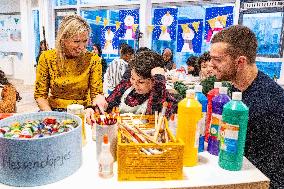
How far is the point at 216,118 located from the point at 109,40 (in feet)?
18.0

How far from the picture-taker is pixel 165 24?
566 centimetres

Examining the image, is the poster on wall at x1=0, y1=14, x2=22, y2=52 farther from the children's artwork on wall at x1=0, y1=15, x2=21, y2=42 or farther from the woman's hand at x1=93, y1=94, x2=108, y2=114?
the woman's hand at x1=93, y1=94, x2=108, y2=114

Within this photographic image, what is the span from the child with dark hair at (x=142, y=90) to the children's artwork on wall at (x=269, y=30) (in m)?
2.59

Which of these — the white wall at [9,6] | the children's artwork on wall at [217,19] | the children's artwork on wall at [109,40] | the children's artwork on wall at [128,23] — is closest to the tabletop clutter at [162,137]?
the children's artwork on wall at [217,19]

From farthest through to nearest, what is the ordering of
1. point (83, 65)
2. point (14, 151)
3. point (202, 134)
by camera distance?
1. point (83, 65)
2. point (202, 134)
3. point (14, 151)

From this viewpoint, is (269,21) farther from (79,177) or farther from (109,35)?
(79,177)

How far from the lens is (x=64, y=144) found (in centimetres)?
99

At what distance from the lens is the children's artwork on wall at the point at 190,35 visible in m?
5.30

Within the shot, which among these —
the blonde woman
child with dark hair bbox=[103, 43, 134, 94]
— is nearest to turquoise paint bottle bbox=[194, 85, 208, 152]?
the blonde woman

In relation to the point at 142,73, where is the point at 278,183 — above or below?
below

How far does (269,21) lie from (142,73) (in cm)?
311

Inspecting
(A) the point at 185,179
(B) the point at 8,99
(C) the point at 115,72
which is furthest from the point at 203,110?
(C) the point at 115,72

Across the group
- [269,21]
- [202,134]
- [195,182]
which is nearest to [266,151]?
[202,134]

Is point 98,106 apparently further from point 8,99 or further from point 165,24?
point 165,24
